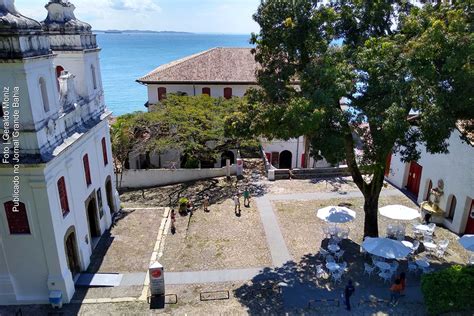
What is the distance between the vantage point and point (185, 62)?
40781 millimetres

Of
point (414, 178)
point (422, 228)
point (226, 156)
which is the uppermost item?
point (414, 178)

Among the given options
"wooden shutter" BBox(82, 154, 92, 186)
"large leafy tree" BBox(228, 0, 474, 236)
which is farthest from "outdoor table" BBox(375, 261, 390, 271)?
"wooden shutter" BBox(82, 154, 92, 186)

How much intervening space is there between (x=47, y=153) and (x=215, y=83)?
82.0 ft

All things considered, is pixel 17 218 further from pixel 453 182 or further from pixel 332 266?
pixel 453 182

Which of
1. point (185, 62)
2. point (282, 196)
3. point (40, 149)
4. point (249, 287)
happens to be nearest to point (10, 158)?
point (40, 149)

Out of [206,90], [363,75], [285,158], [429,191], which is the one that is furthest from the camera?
[206,90]

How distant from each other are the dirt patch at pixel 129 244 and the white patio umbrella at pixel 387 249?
10846mm

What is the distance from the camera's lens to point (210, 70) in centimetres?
3956

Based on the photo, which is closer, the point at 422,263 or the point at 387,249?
the point at 387,249

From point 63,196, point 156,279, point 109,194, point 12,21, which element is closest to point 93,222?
point 109,194

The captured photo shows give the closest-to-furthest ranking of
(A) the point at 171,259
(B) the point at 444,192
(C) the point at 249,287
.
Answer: (C) the point at 249,287 → (A) the point at 171,259 → (B) the point at 444,192

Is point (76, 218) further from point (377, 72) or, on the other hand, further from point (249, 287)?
point (377, 72)

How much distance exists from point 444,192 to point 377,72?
37.1ft

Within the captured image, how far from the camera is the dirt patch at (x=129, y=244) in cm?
1925
